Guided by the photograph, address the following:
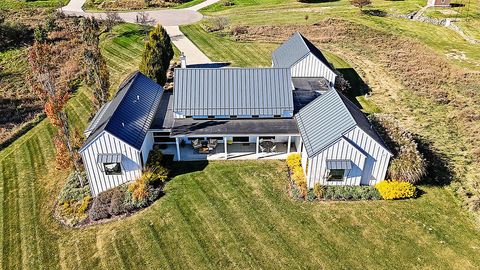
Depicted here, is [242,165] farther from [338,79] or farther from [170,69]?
[170,69]

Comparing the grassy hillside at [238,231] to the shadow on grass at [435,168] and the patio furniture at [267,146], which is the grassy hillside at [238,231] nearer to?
the shadow on grass at [435,168]

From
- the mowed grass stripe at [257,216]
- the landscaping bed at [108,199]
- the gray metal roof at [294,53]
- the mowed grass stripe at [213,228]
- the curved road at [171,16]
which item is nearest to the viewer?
the mowed grass stripe at [213,228]

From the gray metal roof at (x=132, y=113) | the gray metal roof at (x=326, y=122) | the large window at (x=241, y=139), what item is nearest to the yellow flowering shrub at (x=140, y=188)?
the gray metal roof at (x=132, y=113)

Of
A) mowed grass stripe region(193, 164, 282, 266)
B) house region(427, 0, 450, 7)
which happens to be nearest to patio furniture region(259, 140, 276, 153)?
mowed grass stripe region(193, 164, 282, 266)

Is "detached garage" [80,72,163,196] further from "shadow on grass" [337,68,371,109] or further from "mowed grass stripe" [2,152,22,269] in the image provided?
"shadow on grass" [337,68,371,109]

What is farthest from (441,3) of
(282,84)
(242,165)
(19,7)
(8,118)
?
(19,7)

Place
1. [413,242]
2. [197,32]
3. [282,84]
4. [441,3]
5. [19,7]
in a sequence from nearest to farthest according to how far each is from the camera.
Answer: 1. [413,242]
2. [282,84]
3. [197,32]
4. [441,3]
5. [19,7]
